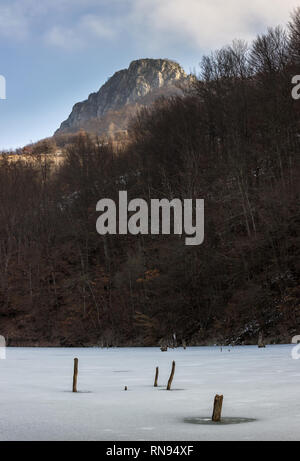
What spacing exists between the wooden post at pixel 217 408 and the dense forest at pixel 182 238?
2183cm

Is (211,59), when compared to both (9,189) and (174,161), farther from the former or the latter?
(9,189)

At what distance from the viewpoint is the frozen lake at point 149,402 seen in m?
8.90

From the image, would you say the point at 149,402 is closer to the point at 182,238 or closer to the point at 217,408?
the point at 217,408

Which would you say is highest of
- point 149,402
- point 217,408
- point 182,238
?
point 182,238

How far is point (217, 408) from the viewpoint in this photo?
9805 millimetres

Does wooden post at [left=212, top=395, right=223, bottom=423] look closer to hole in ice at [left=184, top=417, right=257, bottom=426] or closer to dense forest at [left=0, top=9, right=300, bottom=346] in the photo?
hole in ice at [left=184, top=417, right=257, bottom=426]

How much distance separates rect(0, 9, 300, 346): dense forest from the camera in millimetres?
36312

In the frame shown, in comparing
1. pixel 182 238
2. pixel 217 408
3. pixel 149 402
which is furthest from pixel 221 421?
pixel 182 238

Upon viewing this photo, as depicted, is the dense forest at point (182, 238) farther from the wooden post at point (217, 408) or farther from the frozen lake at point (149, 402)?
the wooden post at point (217, 408)

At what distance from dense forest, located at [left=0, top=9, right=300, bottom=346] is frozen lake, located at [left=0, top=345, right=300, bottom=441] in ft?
46.2


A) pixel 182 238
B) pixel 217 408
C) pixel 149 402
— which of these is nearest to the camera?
pixel 217 408

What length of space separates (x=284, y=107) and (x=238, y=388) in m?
33.1

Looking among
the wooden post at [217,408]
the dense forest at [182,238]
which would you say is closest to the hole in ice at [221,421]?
the wooden post at [217,408]

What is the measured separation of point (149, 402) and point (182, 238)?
28.3 meters
